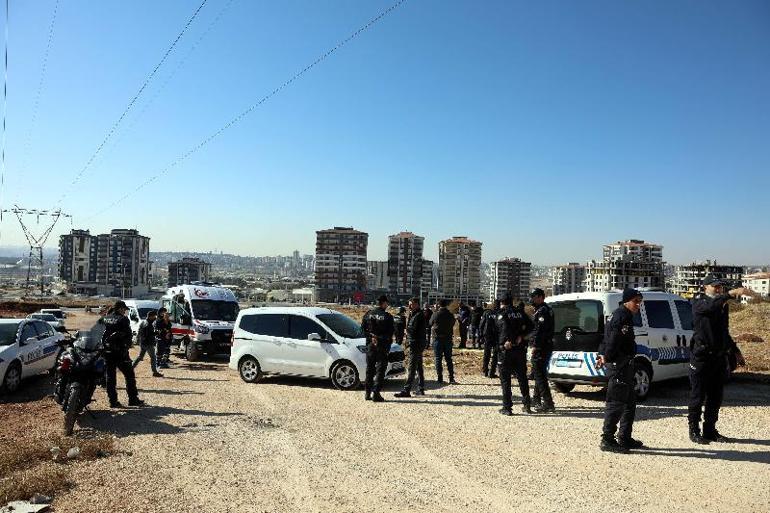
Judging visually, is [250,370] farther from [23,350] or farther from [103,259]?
[103,259]

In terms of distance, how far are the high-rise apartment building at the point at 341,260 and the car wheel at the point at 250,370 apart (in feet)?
478

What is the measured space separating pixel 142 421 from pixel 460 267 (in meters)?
151

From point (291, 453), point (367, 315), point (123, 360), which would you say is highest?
point (367, 315)

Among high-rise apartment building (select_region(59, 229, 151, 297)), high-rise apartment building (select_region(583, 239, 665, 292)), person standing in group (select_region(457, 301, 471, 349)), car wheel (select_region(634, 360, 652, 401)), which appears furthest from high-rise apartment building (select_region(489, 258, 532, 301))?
car wheel (select_region(634, 360, 652, 401))

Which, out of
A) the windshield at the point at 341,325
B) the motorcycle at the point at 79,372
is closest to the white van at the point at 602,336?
the windshield at the point at 341,325

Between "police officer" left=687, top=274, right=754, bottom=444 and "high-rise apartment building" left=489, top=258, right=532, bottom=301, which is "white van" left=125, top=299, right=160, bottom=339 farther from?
"high-rise apartment building" left=489, top=258, right=532, bottom=301

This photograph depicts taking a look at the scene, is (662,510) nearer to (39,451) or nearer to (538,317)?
(538,317)

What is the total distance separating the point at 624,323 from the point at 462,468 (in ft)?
8.96

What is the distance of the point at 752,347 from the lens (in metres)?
18.2

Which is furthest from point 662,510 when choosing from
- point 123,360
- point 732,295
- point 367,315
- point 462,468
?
point 123,360

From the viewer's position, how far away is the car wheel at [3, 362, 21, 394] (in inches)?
413

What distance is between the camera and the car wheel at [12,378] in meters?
10.5

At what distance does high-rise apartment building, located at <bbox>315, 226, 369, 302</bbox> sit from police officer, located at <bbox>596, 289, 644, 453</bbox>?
15178cm

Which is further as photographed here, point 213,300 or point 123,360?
point 213,300
